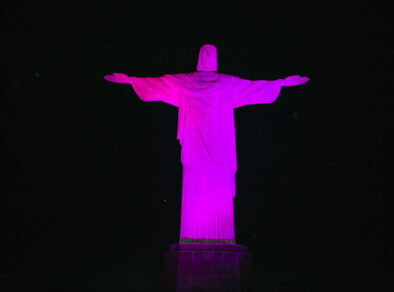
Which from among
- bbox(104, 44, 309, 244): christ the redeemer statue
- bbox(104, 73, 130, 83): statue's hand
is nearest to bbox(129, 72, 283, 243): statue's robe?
bbox(104, 44, 309, 244): christ the redeemer statue

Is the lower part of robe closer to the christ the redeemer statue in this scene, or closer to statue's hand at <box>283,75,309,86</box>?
the christ the redeemer statue

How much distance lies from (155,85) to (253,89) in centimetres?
124

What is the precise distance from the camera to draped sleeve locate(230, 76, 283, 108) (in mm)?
4117

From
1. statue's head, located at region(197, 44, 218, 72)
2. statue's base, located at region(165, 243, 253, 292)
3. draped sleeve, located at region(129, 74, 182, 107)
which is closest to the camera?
statue's base, located at region(165, 243, 253, 292)

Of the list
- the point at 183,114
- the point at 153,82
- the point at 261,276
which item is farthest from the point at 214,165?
the point at 261,276

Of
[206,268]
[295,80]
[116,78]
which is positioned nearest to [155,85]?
[116,78]

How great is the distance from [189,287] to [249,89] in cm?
242

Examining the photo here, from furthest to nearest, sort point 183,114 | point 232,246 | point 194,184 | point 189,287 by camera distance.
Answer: point 183,114 < point 194,184 < point 232,246 < point 189,287

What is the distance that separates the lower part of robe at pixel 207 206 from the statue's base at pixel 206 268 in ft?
Result: 0.56

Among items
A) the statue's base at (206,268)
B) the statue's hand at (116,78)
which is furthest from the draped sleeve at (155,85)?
the statue's base at (206,268)

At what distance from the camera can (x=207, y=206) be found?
359cm

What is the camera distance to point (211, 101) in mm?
4008

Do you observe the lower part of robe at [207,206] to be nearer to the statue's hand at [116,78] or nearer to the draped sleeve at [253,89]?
the draped sleeve at [253,89]

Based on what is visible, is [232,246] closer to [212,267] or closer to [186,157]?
[212,267]
